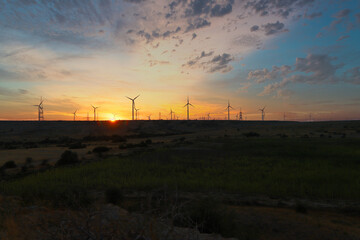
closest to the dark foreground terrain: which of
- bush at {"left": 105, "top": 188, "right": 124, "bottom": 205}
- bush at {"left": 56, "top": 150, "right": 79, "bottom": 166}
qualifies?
bush at {"left": 105, "top": 188, "right": 124, "bottom": 205}

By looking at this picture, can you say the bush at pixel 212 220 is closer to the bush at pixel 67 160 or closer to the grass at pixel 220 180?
the grass at pixel 220 180

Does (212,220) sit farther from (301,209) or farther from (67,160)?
(67,160)

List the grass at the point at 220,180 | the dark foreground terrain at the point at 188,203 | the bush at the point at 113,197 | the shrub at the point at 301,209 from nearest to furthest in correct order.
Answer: the dark foreground terrain at the point at 188,203
the shrub at the point at 301,209
the bush at the point at 113,197
the grass at the point at 220,180

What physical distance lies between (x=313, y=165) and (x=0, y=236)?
23.2 metres

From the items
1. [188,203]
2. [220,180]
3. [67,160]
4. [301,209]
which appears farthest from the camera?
[67,160]

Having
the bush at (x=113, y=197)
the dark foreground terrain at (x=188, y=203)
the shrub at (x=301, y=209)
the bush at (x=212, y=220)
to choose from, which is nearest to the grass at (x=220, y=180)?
the dark foreground terrain at (x=188, y=203)

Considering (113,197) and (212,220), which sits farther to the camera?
(113,197)

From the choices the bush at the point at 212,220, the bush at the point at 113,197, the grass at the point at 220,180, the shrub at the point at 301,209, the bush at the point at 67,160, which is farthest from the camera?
the bush at the point at 67,160

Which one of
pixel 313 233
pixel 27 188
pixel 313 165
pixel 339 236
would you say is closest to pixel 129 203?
pixel 27 188

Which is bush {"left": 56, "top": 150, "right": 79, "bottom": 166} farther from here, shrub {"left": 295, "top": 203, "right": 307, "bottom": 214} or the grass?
shrub {"left": 295, "top": 203, "right": 307, "bottom": 214}

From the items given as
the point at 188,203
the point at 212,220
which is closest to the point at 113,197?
the point at 188,203

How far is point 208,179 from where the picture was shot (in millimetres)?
16641

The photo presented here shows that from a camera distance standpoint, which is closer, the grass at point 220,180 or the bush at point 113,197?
the bush at point 113,197

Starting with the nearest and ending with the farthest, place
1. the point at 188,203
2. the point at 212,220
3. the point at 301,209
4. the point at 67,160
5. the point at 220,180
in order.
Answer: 1. the point at 212,220
2. the point at 301,209
3. the point at 188,203
4. the point at 220,180
5. the point at 67,160
